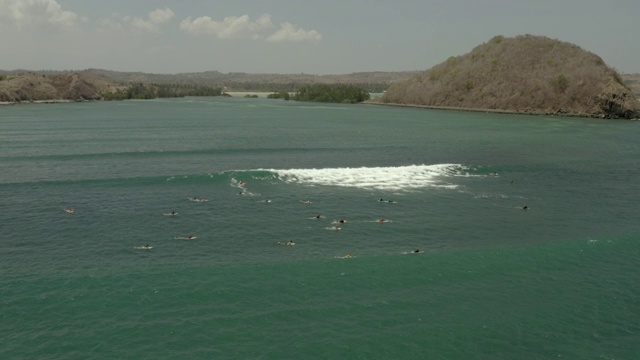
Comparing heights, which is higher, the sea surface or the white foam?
the white foam

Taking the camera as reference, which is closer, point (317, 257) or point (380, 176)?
point (317, 257)

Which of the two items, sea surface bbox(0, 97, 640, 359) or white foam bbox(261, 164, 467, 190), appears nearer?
sea surface bbox(0, 97, 640, 359)

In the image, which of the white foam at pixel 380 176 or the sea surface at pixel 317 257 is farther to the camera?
the white foam at pixel 380 176

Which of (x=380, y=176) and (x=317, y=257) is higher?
(x=380, y=176)

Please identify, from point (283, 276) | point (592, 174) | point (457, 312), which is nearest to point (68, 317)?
point (283, 276)

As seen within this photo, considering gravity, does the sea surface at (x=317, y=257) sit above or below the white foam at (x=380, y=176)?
below
